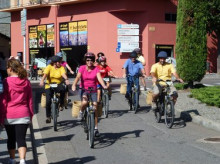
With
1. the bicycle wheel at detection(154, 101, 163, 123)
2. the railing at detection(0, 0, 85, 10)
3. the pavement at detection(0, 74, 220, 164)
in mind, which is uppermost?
the railing at detection(0, 0, 85, 10)

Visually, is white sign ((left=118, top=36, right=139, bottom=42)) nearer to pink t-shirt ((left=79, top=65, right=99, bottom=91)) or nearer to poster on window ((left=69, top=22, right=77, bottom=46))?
poster on window ((left=69, top=22, right=77, bottom=46))

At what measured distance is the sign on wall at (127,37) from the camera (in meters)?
36.2

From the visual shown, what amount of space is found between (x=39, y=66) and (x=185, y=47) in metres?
23.7

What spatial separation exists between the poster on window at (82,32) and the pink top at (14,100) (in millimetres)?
31728

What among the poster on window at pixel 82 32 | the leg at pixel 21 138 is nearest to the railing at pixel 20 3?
the poster on window at pixel 82 32

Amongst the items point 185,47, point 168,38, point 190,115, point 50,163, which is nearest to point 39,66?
point 168,38

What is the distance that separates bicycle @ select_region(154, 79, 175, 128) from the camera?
11.5 m

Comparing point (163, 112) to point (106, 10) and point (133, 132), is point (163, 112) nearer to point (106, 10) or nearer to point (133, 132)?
point (133, 132)

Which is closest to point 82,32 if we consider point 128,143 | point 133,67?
point 133,67

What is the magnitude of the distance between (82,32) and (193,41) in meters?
19.1

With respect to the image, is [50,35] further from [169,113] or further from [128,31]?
[169,113]

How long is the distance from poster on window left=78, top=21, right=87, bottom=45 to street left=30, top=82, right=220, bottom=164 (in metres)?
25.2

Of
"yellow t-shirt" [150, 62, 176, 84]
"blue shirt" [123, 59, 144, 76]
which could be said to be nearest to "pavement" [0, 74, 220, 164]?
"yellow t-shirt" [150, 62, 176, 84]

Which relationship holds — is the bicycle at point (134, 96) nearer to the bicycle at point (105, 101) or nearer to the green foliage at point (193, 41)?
the bicycle at point (105, 101)
